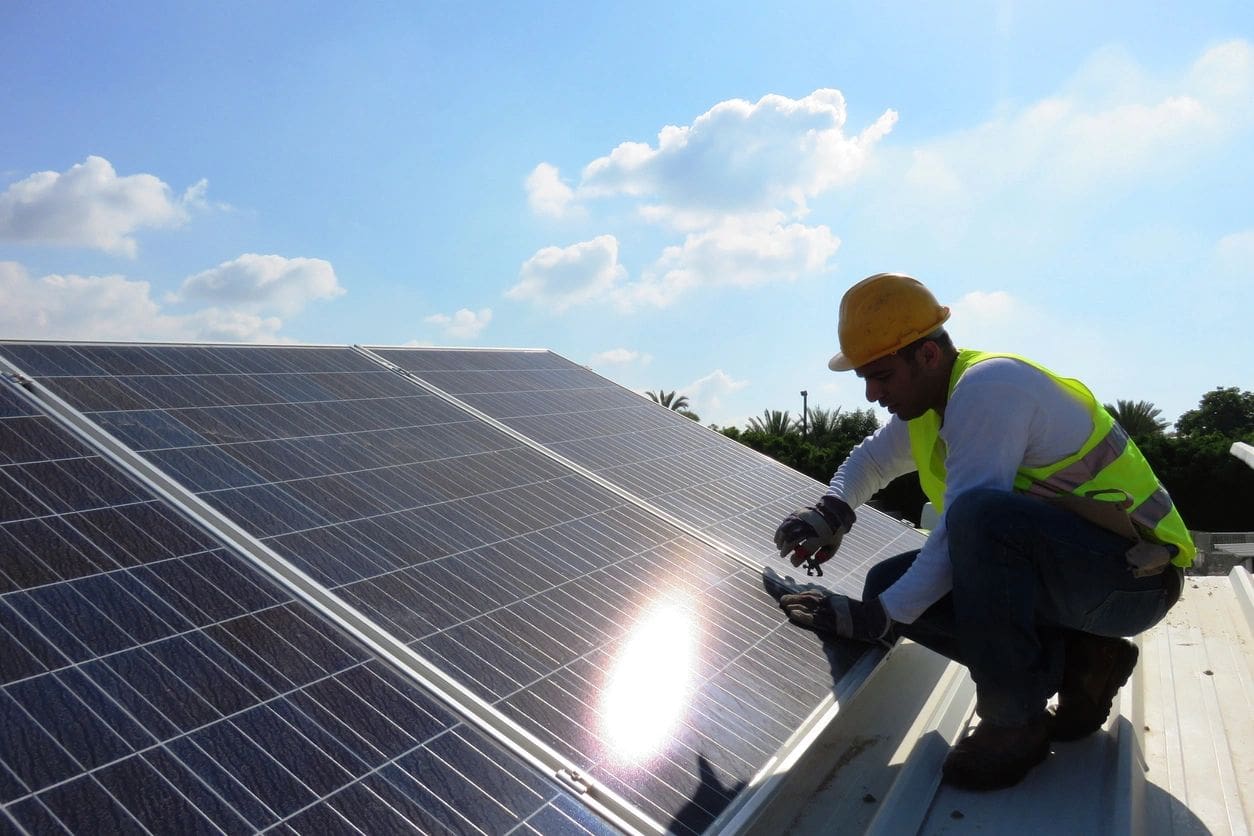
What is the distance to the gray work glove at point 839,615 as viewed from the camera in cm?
418

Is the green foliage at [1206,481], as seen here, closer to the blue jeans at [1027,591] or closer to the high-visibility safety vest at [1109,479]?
the high-visibility safety vest at [1109,479]

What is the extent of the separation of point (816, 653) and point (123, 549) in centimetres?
285

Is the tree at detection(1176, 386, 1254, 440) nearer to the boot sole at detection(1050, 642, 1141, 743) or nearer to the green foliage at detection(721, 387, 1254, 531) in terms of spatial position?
the green foliage at detection(721, 387, 1254, 531)

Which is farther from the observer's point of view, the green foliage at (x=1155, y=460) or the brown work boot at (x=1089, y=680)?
the green foliage at (x=1155, y=460)

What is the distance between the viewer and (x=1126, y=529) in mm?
3785

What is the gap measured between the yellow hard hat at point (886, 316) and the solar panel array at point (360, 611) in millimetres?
1399

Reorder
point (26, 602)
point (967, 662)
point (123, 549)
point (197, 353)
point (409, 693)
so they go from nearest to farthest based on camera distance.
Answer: point (26, 602) → point (409, 693) → point (123, 549) → point (967, 662) → point (197, 353)

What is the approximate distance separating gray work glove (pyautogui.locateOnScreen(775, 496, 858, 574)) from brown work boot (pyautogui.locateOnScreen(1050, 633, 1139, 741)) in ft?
4.37

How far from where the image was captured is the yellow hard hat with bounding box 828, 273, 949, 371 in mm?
3957

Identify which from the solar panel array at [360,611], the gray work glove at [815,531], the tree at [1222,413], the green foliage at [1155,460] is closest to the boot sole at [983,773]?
the solar panel array at [360,611]

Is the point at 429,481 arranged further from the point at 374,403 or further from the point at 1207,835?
the point at 1207,835

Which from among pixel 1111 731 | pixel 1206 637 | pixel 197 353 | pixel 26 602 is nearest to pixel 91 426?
pixel 26 602

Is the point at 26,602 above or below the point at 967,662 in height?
above

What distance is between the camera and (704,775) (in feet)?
10.2
